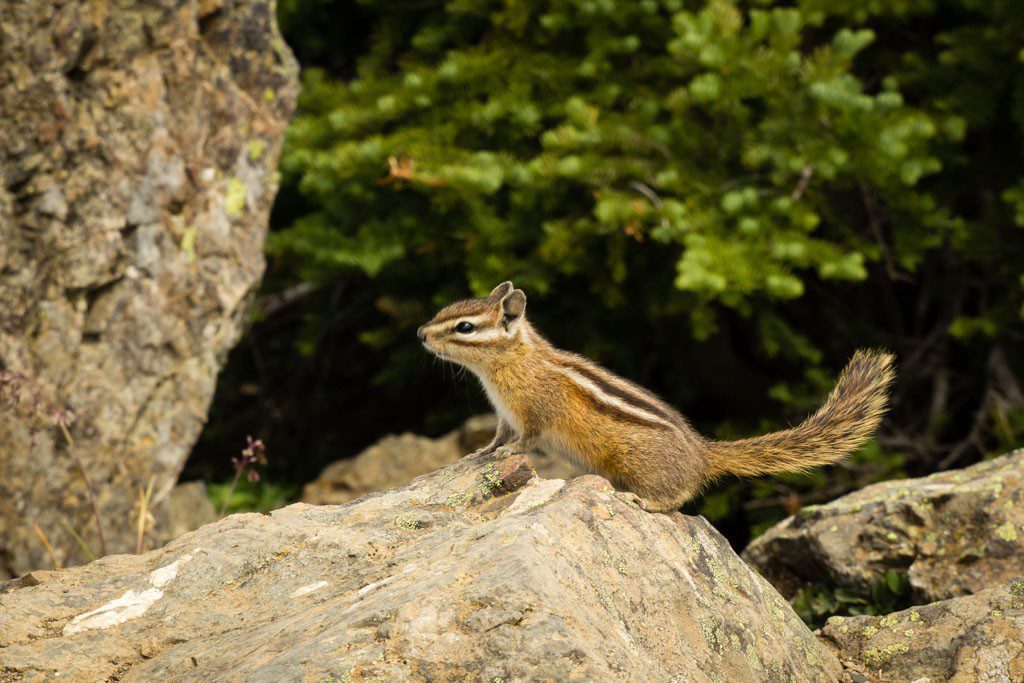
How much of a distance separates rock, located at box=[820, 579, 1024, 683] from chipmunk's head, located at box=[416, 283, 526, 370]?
1.77m

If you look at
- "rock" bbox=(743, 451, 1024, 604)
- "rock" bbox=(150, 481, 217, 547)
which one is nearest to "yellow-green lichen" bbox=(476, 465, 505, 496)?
"rock" bbox=(743, 451, 1024, 604)

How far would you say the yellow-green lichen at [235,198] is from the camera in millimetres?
6186

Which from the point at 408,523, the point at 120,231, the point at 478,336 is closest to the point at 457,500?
the point at 408,523

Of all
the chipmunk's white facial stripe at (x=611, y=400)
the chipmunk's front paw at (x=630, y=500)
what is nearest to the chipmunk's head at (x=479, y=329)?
the chipmunk's white facial stripe at (x=611, y=400)

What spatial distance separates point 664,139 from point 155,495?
356 cm

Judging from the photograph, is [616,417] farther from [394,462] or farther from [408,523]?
[394,462]

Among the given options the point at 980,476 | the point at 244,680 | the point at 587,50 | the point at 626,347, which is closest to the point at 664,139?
the point at 587,50

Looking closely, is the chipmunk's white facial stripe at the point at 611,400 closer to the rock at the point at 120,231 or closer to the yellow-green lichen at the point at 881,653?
the yellow-green lichen at the point at 881,653

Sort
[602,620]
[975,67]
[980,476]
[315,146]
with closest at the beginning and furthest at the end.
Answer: [602,620] < [980,476] < [975,67] < [315,146]

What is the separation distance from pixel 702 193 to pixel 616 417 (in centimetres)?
226

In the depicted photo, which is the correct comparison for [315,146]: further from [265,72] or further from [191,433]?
[191,433]

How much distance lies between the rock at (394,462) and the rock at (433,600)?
348 cm

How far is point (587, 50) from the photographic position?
659 centimetres

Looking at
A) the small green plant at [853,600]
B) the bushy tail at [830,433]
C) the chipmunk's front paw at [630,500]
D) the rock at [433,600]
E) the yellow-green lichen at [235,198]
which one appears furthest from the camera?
the yellow-green lichen at [235,198]
